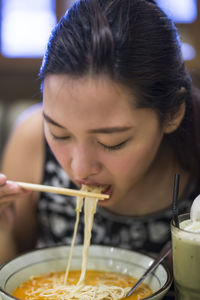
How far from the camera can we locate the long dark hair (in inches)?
44.0

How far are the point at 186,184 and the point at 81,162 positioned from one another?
0.76 metres

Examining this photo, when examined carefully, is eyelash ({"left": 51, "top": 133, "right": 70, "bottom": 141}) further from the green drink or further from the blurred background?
the blurred background

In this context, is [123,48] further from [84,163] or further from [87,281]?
[87,281]

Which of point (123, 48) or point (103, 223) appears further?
point (103, 223)

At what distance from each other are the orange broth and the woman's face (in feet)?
0.95

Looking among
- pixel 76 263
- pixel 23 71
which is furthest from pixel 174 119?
pixel 23 71

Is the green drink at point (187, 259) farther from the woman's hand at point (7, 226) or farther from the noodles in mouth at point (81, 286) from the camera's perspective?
the woman's hand at point (7, 226)

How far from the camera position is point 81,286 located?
1.13 m

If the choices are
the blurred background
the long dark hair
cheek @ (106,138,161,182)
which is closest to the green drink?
cheek @ (106,138,161,182)

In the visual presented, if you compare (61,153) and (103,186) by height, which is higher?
(61,153)

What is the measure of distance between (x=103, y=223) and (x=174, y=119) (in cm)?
65

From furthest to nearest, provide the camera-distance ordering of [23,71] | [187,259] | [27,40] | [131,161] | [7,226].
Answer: [27,40] → [23,71] → [7,226] → [131,161] → [187,259]

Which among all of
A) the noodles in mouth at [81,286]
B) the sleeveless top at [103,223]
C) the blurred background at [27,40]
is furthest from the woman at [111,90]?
the blurred background at [27,40]

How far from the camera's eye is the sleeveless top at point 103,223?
1.75 meters
